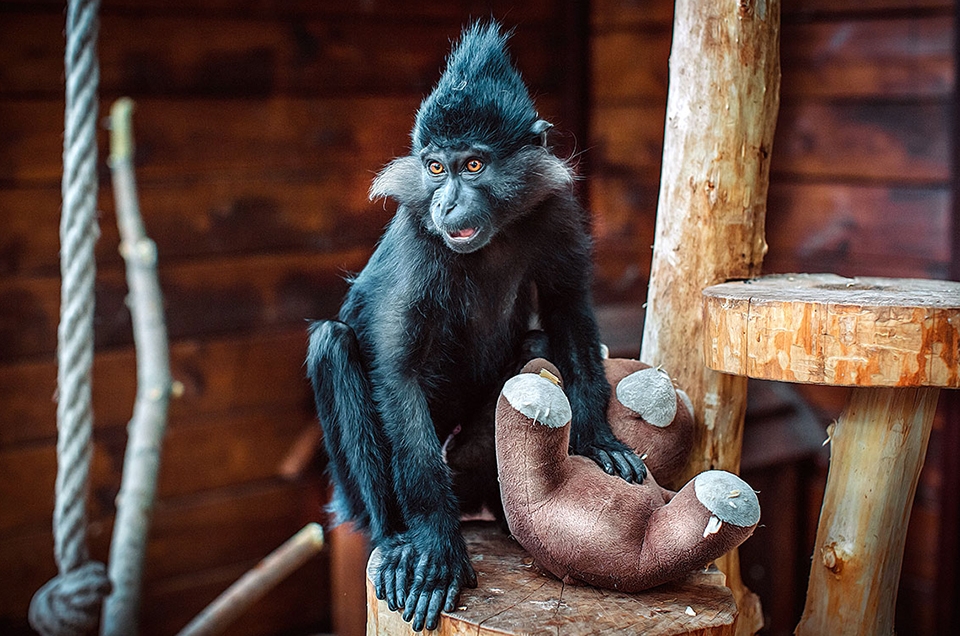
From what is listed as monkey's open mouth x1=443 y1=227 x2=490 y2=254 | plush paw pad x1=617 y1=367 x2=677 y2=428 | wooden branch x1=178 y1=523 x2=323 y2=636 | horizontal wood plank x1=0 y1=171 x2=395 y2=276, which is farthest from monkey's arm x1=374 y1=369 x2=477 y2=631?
horizontal wood plank x1=0 y1=171 x2=395 y2=276

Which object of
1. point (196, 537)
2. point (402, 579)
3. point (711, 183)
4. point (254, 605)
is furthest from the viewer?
point (254, 605)

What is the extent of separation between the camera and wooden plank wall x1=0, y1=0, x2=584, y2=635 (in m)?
3.13

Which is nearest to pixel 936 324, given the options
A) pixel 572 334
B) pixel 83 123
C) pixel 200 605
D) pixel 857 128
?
pixel 572 334

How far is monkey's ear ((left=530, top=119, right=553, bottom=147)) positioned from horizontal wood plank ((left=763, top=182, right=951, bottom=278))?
190 cm

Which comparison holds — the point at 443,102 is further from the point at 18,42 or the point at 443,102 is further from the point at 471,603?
the point at 18,42

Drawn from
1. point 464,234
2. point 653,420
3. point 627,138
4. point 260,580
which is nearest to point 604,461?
point 653,420

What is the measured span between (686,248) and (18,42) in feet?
6.98

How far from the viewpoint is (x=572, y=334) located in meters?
2.02

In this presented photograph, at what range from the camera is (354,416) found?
1867mm

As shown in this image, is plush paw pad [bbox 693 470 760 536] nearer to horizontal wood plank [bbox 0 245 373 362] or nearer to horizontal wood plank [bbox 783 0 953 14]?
horizontal wood plank [bbox 0 245 373 362]

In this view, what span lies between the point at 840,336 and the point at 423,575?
0.79m

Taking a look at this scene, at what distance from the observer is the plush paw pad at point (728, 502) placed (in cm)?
150

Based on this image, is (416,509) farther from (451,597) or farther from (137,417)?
(137,417)

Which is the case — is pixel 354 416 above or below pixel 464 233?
below
